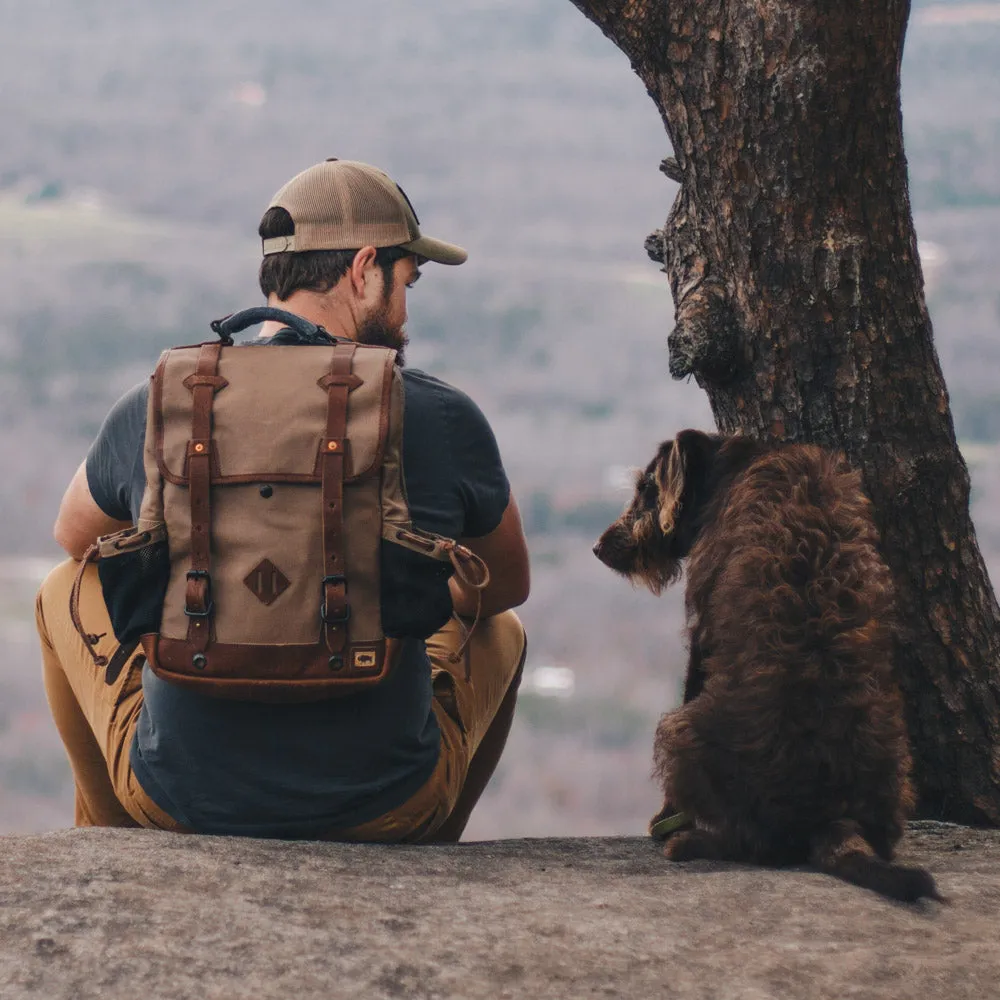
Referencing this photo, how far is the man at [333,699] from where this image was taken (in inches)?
134

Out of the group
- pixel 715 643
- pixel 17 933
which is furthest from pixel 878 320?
pixel 17 933

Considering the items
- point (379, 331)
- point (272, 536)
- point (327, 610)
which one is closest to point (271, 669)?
point (327, 610)

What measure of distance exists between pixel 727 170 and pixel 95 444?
2.24 metres

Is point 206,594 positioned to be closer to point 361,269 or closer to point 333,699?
point 333,699

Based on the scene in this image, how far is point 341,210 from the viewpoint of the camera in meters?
3.81

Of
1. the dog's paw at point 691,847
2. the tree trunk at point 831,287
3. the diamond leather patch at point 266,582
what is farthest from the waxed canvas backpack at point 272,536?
the tree trunk at point 831,287

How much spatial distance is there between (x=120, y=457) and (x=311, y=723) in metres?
0.88

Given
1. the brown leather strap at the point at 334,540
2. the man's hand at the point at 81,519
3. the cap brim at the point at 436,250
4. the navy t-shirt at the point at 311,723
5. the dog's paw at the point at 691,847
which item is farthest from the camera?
the cap brim at the point at 436,250

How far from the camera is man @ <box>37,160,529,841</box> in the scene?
11.2ft

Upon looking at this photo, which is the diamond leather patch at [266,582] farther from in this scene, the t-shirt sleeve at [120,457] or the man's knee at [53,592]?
the man's knee at [53,592]

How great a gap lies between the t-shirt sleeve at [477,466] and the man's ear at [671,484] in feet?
2.61

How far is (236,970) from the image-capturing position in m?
2.67

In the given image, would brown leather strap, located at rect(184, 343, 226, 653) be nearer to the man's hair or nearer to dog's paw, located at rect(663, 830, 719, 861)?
the man's hair

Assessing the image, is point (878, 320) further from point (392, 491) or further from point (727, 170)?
point (392, 491)
